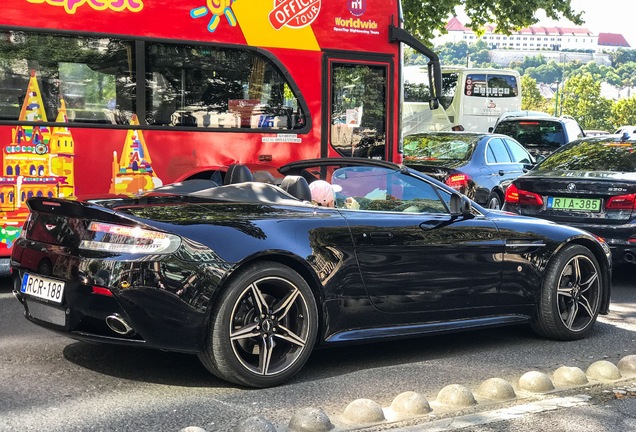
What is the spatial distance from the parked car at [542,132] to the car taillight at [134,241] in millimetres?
17098

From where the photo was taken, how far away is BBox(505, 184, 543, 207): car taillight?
9609 millimetres

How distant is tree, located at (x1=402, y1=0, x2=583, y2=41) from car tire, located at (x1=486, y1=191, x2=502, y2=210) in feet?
Result: 29.4

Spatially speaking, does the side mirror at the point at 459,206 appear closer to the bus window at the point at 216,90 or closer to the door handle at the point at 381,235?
the door handle at the point at 381,235

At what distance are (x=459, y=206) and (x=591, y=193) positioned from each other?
3.50 meters

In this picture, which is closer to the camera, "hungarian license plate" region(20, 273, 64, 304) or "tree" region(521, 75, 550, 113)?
"hungarian license plate" region(20, 273, 64, 304)

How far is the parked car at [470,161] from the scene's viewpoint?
1399cm

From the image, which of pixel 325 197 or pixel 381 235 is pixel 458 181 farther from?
pixel 381 235

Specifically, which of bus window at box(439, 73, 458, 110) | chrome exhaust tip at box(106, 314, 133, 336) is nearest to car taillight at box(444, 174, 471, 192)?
chrome exhaust tip at box(106, 314, 133, 336)

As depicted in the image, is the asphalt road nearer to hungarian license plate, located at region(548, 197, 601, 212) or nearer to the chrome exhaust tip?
the chrome exhaust tip

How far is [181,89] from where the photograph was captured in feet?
31.1

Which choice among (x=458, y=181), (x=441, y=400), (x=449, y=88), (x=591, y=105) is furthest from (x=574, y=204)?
(x=591, y=105)

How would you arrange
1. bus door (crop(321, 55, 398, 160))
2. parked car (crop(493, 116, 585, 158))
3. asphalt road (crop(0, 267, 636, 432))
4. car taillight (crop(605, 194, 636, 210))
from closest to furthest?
asphalt road (crop(0, 267, 636, 432))
car taillight (crop(605, 194, 636, 210))
bus door (crop(321, 55, 398, 160))
parked car (crop(493, 116, 585, 158))

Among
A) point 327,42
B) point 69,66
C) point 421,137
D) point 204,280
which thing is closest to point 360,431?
point 204,280

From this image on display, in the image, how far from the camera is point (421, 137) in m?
15.5
